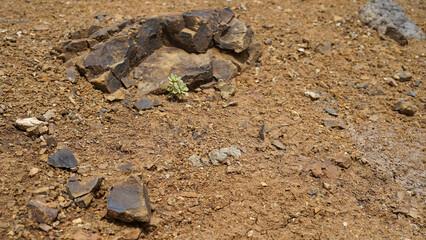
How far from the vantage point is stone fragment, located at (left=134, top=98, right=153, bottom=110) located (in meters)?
4.53

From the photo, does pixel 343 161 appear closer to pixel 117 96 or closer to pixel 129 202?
pixel 129 202

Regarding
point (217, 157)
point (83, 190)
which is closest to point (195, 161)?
point (217, 157)

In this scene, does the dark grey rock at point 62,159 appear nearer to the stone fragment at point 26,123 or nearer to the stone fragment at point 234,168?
the stone fragment at point 26,123

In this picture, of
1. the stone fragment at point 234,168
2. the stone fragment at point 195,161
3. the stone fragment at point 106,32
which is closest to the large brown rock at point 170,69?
the stone fragment at point 106,32

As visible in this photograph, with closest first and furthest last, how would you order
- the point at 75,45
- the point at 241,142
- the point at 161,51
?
the point at 241,142, the point at 75,45, the point at 161,51

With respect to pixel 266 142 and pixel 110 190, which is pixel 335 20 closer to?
pixel 266 142

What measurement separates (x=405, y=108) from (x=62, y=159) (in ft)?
15.4

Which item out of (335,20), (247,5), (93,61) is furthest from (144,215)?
(335,20)

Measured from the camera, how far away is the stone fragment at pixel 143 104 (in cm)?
453

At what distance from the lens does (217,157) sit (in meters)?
4.07

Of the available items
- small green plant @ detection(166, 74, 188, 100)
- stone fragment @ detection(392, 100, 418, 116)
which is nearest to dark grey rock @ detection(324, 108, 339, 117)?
stone fragment @ detection(392, 100, 418, 116)

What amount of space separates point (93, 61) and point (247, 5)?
3348mm

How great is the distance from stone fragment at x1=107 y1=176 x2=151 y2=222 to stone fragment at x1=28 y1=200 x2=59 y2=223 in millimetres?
499

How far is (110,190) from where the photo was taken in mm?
3443
